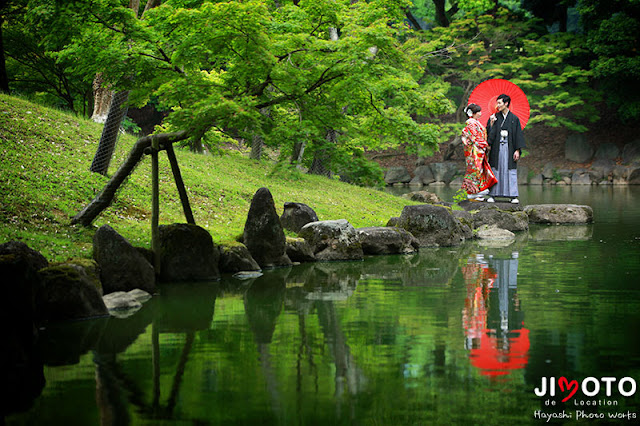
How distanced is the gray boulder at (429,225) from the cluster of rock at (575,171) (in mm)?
28249

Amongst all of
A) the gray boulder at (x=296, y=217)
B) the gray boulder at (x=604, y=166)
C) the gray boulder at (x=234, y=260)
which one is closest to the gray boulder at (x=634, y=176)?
the gray boulder at (x=604, y=166)

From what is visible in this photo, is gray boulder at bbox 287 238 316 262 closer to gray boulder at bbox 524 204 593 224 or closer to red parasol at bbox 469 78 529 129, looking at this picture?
gray boulder at bbox 524 204 593 224

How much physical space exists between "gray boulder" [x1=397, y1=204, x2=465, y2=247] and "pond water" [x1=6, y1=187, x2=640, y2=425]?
4.56m

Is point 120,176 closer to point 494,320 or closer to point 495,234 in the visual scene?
point 494,320

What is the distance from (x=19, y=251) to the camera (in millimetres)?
8461

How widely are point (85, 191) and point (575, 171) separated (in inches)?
1432

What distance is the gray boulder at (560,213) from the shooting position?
20.7m

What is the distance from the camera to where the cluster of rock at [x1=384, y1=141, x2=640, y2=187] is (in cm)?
4091

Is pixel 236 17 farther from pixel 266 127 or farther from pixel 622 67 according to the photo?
pixel 622 67

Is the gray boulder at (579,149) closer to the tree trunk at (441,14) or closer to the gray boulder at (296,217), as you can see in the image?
the tree trunk at (441,14)

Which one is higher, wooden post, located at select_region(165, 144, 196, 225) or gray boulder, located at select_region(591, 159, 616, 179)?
gray boulder, located at select_region(591, 159, 616, 179)

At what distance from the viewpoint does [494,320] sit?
8109 mm

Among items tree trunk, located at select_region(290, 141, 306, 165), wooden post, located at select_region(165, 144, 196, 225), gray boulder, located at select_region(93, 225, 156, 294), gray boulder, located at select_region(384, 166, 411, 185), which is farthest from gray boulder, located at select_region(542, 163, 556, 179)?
gray boulder, located at select_region(93, 225, 156, 294)

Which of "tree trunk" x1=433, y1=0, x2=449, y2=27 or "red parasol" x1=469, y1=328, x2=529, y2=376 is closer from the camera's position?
"red parasol" x1=469, y1=328, x2=529, y2=376
